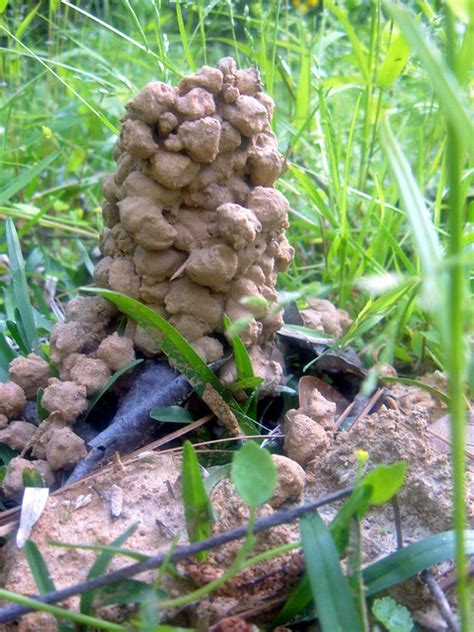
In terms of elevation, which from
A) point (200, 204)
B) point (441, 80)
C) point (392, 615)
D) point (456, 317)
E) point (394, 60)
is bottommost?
point (392, 615)

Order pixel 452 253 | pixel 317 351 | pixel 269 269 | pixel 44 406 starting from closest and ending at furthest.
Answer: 1. pixel 452 253
2. pixel 44 406
3. pixel 269 269
4. pixel 317 351

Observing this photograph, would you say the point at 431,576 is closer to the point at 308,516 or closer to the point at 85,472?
the point at 308,516

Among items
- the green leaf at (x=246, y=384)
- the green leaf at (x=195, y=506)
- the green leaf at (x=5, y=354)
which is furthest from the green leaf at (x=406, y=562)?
the green leaf at (x=5, y=354)

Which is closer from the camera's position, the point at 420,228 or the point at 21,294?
the point at 420,228

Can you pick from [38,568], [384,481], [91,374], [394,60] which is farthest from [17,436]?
[394,60]

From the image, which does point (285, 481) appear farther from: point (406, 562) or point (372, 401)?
point (372, 401)

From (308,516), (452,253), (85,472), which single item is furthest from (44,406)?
(452,253)

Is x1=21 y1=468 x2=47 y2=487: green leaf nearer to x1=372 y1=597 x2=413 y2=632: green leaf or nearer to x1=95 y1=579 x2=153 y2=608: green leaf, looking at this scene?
x1=95 y1=579 x2=153 y2=608: green leaf
